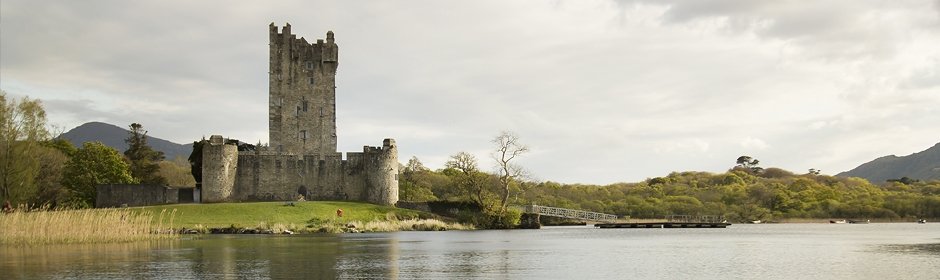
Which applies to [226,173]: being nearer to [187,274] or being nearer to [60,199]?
[60,199]

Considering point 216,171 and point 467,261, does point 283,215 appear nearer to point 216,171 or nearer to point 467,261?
point 216,171

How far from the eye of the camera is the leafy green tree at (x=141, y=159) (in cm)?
8106

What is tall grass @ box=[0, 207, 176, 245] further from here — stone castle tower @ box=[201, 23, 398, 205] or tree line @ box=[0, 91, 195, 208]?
stone castle tower @ box=[201, 23, 398, 205]

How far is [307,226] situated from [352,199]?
40.3 ft

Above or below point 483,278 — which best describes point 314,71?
above

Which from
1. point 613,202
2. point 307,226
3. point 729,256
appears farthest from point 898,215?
point 729,256

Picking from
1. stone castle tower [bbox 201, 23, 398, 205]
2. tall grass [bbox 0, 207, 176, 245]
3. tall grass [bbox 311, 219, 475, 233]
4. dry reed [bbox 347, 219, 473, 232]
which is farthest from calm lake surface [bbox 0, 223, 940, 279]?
stone castle tower [bbox 201, 23, 398, 205]

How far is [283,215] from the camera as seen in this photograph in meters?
59.6

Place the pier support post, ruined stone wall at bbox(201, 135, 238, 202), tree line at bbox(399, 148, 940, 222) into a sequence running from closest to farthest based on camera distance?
1. ruined stone wall at bbox(201, 135, 238, 202)
2. the pier support post
3. tree line at bbox(399, 148, 940, 222)

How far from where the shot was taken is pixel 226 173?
67750 millimetres

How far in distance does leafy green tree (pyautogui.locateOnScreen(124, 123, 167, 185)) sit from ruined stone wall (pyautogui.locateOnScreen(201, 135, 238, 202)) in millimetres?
13635

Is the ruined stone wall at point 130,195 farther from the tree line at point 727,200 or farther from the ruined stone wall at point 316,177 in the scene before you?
the tree line at point 727,200

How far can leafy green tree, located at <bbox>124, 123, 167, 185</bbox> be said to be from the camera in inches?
3191

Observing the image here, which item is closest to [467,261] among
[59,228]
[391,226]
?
[59,228]
